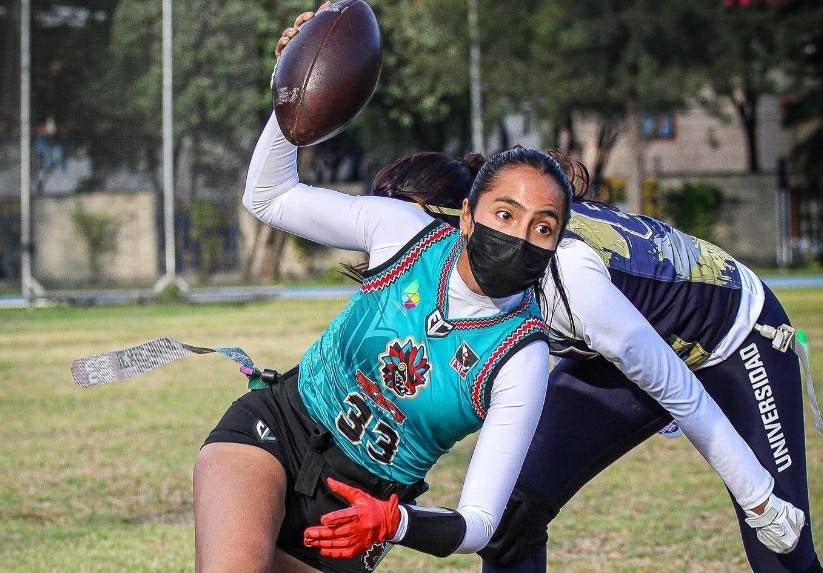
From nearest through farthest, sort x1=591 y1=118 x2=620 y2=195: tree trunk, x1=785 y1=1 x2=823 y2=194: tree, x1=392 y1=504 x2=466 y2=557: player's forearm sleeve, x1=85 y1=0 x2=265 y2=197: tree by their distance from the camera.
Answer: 1. x1=392 y1=504 x2=466 y2=557: player's forearm sleeve
2. x1=85 y1=0 x2=265 y2=197: tree
3. x1=785 y1=1 x2=823 y2=194: tree
4. x1=591 y1=118 x2=620 y2=195: tree trunk

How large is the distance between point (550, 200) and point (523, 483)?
1.30m

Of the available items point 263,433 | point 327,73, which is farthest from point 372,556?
point 327,73

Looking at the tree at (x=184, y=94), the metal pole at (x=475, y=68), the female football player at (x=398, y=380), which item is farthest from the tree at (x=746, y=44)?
the female football player at (x=398, y=380)

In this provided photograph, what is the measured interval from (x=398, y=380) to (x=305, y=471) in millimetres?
385

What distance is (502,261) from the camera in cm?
330

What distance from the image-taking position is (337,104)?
156 inches

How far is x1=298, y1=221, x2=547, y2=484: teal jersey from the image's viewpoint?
336 centimetres

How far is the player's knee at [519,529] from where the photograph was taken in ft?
14.0

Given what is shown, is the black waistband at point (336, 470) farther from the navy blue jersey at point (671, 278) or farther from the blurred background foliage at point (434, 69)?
the blurred background foliage at point (434, 69)

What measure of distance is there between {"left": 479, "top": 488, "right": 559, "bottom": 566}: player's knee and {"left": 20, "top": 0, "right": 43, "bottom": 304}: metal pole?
20.6m

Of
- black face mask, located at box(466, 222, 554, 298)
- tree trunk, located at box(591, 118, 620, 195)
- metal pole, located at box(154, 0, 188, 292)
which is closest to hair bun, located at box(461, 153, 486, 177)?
black face mask, located at box(466, 222, 554, 298)

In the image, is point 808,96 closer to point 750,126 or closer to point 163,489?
point 750,126

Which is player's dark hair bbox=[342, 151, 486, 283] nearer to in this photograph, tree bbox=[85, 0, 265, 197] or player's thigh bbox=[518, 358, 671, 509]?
player's thigh bbox=[518, 358, 671, 509]

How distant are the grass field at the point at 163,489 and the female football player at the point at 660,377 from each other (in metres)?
1.62
